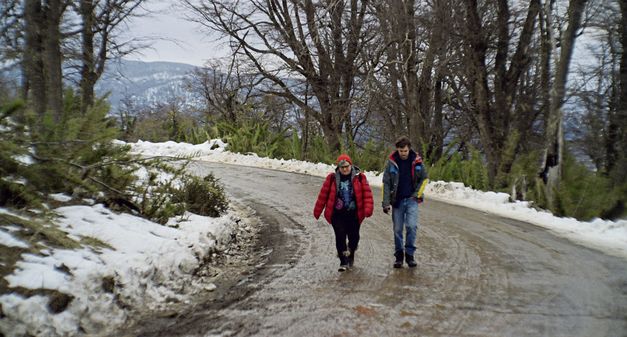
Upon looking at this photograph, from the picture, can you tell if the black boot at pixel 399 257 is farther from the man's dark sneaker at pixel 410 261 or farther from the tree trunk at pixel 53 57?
the tree trunk at pixel 53 57

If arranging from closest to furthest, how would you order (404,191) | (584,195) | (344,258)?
(344,258)
(404,191)
(584,195)

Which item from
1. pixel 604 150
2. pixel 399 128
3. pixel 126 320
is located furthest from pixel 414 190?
pixel 399 128

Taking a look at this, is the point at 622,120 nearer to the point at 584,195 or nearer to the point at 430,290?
the point at 584,195

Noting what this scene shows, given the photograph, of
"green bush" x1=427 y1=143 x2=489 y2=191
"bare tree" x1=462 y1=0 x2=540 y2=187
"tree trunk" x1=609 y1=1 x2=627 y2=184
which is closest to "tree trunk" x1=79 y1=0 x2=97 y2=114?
"green bush" x1=427 y1=143 x2=489 y2=191

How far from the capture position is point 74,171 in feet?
19.1

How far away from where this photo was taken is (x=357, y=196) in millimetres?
5953

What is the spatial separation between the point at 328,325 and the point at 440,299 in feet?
4.32

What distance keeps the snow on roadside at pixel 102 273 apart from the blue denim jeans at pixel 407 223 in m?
Answer: 2.50

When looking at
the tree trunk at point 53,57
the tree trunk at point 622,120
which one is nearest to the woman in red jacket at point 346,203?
the tree trunk at point 53,57

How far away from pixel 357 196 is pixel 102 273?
302cm

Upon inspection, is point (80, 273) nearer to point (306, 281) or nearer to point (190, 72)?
point (306, 281)

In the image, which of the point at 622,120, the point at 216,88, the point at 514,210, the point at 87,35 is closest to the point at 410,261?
the point at 514,210

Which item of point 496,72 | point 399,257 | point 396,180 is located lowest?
point 399,257

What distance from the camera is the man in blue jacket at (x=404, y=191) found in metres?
6.09
